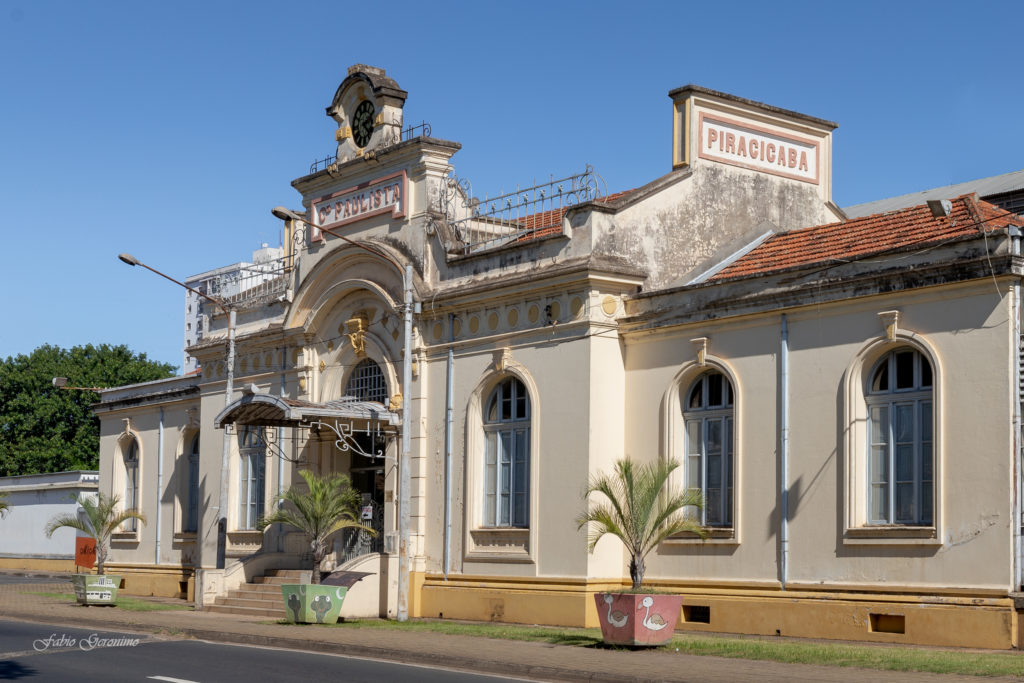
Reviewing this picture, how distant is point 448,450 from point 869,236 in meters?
8.57

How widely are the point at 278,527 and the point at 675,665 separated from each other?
15509 mm

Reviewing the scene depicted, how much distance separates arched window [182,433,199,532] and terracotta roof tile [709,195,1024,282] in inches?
658

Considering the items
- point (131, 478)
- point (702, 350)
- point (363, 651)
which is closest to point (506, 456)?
point (702, 350)

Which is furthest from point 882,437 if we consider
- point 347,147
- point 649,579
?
point 347,147

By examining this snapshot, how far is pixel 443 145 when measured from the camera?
2647 centimetres

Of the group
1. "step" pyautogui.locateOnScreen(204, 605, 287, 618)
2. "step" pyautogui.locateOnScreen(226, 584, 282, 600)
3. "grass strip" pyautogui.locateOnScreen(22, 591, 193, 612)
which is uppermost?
"step" pyautogui.locateOnScreen(226, 584, 282, 600)

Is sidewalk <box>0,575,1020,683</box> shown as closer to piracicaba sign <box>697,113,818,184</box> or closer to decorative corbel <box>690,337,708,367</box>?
decorative corbel <box>690,337,708,367</box>

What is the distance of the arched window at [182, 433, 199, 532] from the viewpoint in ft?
114

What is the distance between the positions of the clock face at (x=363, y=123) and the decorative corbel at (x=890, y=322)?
12.8m

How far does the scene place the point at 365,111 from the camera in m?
28.7

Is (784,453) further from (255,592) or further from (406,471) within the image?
(255,592)

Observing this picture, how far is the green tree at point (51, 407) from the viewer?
213 ft

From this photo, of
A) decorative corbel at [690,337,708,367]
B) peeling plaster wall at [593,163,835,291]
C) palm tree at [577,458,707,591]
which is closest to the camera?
palm tree at [577,458,707,591]

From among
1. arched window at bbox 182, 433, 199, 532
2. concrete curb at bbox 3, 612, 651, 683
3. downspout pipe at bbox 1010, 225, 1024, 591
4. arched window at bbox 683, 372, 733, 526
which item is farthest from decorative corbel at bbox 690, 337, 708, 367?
arched window at bbox 182, 433, 199, 532
